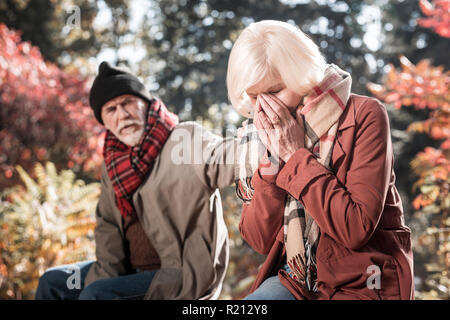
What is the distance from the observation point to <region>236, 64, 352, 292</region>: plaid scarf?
4.88ft

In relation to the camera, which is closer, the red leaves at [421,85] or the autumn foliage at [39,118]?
the red leaves at [421,85]

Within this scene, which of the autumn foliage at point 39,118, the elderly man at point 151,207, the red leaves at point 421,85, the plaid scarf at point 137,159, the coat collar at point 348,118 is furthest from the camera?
the autumn foliage at point 39,118

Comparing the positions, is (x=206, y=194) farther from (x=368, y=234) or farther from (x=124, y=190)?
(x=368, y=234)

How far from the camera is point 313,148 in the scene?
5.05 feet

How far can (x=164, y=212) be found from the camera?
2.29 metres

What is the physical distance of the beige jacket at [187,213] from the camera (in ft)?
7.23

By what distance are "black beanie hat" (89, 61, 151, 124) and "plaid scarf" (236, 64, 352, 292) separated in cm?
109

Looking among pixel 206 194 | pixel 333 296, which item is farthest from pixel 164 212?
pixel 333 296

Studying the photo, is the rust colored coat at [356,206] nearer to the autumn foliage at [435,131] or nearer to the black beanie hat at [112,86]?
the black beanie hat at [112,86]

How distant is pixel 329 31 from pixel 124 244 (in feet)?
11.2

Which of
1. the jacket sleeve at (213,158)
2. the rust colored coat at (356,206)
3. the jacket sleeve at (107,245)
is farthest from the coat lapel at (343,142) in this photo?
the jacket sleeve at (107,245)

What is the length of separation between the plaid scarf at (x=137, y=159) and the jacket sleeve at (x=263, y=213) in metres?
0.82

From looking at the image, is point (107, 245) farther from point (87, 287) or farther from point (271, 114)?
point (271, 114)

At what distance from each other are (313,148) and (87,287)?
1470 mm
